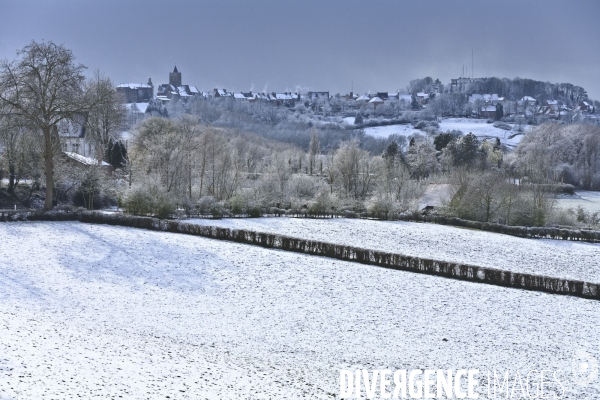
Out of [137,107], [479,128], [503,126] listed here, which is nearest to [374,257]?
[479,128]

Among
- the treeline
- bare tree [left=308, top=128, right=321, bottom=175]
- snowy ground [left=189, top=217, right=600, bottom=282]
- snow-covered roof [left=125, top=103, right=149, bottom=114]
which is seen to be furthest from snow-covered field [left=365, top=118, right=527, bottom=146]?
snowy ground [left=189, top=217, right=600, bottom=282]

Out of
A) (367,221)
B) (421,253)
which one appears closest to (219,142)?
(367,221)

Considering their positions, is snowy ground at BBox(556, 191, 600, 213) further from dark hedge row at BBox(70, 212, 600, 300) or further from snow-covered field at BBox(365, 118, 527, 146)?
snow-covered field at BBox(365, 118, 527, 146)

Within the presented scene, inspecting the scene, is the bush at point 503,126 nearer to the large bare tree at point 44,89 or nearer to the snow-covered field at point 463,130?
the snow-covered field at point 463,130

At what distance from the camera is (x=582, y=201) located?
7000cm

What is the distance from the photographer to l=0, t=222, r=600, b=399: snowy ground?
1638cm

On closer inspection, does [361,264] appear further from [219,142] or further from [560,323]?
[219,142]

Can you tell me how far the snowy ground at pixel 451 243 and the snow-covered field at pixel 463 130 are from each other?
9720cm

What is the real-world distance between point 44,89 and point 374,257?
→ 24.0m

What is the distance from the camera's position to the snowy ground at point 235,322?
53.7ft

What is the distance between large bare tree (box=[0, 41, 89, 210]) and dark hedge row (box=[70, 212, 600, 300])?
677cm

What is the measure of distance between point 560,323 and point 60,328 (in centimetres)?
1830

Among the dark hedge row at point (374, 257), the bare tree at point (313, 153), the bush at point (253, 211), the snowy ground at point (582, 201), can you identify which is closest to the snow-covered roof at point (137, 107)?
the bare tree at point (313, 153)

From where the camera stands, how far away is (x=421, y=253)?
116 feet
